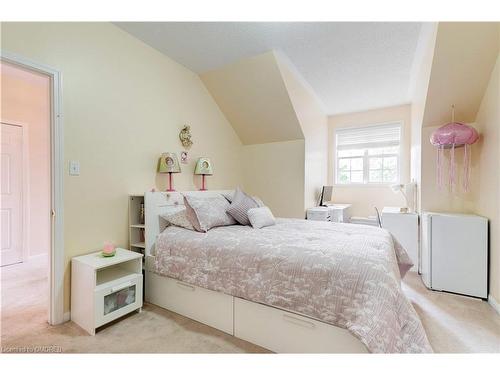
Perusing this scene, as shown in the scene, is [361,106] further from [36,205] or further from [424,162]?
[36,205]

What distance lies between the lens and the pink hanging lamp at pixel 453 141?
2.30 m

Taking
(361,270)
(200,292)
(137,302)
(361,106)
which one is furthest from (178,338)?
(361,106)

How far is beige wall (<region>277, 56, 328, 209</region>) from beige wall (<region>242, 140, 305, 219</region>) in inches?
5.0

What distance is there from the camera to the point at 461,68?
214 centimetres

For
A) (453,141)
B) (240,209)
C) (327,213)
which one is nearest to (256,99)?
(240,209)

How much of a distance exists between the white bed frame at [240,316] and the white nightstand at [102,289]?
0.21 metres

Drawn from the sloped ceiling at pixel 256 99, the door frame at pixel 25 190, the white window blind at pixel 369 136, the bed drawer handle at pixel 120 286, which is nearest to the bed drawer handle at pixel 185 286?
the bed drawer handle at pixel 120 286

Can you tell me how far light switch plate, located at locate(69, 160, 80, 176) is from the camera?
1892 mm

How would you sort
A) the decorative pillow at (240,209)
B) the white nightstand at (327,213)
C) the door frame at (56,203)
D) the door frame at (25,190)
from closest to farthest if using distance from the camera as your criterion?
the door frame at (56,203) → the decorative pillow at (240,209) → the door frame at (25,190) → the white nightstand at (327,213)

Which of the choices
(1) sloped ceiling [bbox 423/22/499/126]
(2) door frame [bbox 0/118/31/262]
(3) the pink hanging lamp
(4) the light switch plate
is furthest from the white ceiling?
(2) door frame [bbox 0/118/31/262]

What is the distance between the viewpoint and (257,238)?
5.94 ft

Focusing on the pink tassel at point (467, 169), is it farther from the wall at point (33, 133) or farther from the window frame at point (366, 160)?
the wall at point (33, 133)

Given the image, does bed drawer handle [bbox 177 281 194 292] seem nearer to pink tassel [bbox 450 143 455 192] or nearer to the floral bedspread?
the floral bedspread

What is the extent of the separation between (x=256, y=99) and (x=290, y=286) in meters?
2.62
